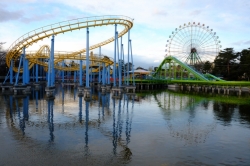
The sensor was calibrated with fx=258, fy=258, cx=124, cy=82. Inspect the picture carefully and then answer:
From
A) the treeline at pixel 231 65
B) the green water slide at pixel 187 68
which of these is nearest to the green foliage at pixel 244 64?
the treeline at pixel 231 65

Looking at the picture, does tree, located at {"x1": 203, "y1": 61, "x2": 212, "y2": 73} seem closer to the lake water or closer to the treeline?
the treeline

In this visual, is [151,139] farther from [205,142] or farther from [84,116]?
[84,116]

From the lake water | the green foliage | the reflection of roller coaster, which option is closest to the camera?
the lake water

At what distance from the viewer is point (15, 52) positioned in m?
34.8

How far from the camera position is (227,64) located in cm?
7212

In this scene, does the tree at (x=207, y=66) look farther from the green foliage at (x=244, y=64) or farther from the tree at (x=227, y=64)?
the green foliage at (x=244, y=64)

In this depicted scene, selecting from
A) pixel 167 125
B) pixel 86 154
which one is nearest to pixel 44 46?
pixel 167 125

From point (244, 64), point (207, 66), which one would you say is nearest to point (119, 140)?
point (244, 64)

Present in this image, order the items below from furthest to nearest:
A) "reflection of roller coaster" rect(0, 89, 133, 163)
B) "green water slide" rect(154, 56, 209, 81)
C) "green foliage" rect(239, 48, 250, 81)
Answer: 1. "green foliage" rect(239, 48, 250, 81)
2. "green water slide" rect(154, 56, 209, 81)
3. "reflection of roller coaster" rect(0, 89, 133, 163)

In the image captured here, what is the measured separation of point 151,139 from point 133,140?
952mm

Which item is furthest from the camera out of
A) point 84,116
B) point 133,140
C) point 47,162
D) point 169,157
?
point 84,116

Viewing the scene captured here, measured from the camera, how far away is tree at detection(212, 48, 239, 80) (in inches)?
2746

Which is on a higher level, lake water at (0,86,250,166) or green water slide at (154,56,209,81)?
green water slide at (154,56,209,81)

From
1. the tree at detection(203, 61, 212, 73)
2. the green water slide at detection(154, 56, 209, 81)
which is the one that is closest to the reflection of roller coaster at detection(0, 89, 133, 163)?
the green water slide at detection(154, 56, 209, 81)
